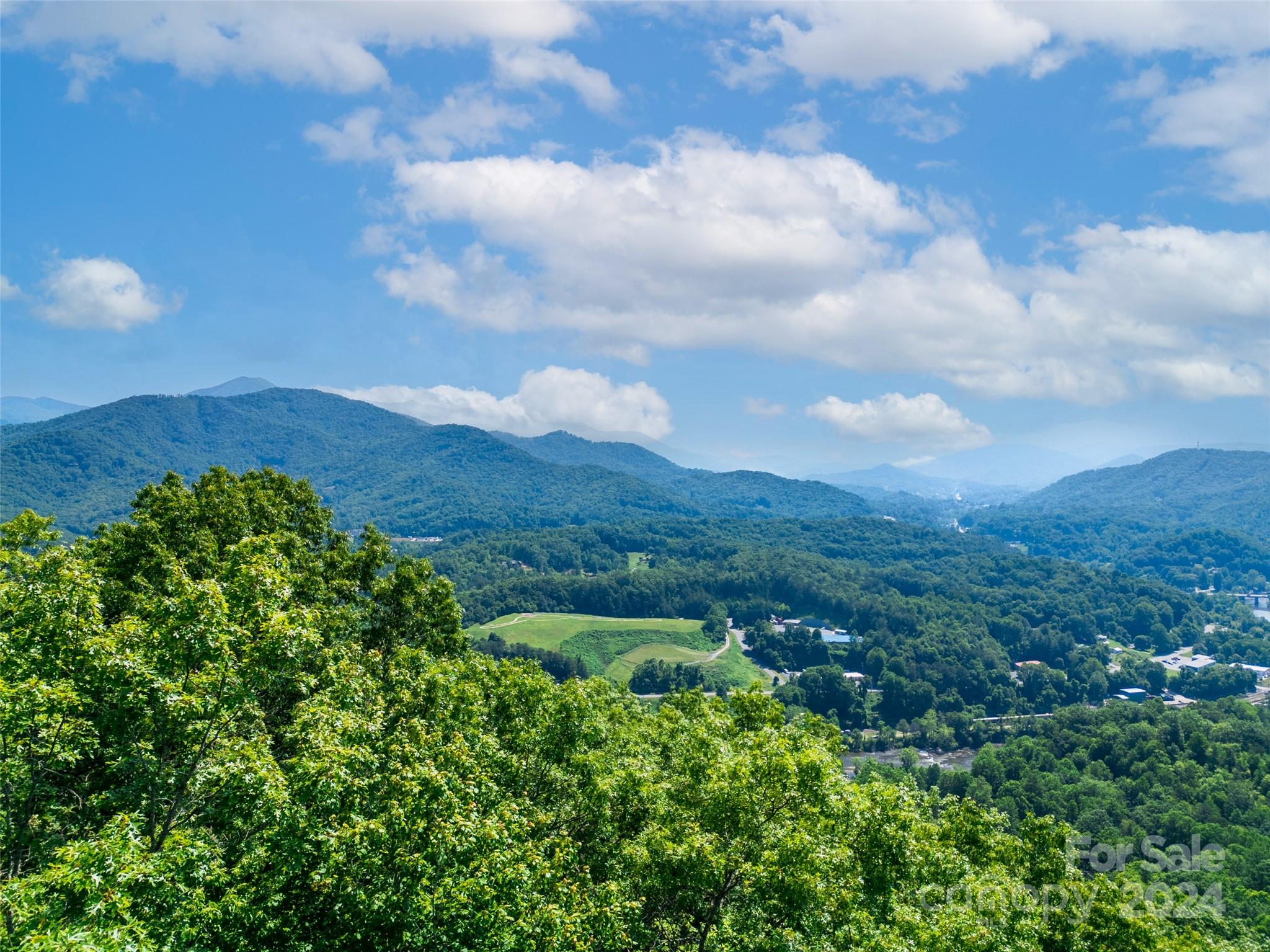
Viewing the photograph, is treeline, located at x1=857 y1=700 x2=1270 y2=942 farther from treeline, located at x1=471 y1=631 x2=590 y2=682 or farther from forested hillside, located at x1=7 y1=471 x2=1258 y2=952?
treeline, located at x1=471 y1=631 x2=590 y2=682

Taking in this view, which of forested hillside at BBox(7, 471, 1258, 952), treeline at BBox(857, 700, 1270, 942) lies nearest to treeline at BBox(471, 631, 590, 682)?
treeline at BBox(857, 700, 1270, 942)

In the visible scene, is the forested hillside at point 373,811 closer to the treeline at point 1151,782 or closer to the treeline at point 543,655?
the treeline at point 1151,782

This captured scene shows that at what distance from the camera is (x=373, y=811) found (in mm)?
17594

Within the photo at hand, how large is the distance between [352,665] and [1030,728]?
171 meters

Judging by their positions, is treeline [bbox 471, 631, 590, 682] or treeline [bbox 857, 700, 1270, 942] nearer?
treeline [bbox 857, 700, 1270, 942]

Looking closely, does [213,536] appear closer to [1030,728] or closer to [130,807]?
[130,807]

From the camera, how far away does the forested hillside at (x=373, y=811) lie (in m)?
14.7

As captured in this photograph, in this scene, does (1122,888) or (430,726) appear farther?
(1122,888)

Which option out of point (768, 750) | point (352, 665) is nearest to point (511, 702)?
point (352, 665)

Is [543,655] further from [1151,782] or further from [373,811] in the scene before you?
[373,811]

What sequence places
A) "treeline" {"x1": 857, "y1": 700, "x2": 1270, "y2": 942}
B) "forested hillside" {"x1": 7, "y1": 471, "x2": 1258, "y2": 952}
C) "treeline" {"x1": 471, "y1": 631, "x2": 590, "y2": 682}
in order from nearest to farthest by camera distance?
"forested hillside" {"x1": 7, "y1": 471, "x2": 1258, "y2": 952} → "treeline" {"x1": 857, "y1": 700, "x2": 1270, "y2": 942} → "treeline" {"x1": 471, "y1": 631, "x2": 590, "y2": 682}

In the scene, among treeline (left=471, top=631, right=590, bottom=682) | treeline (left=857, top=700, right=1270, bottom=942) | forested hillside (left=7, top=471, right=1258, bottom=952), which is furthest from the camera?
treeline (left=471, top=631, right=590, bottom=682)

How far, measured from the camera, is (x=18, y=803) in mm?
15312

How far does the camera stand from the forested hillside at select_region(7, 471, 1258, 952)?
14.7 meters
